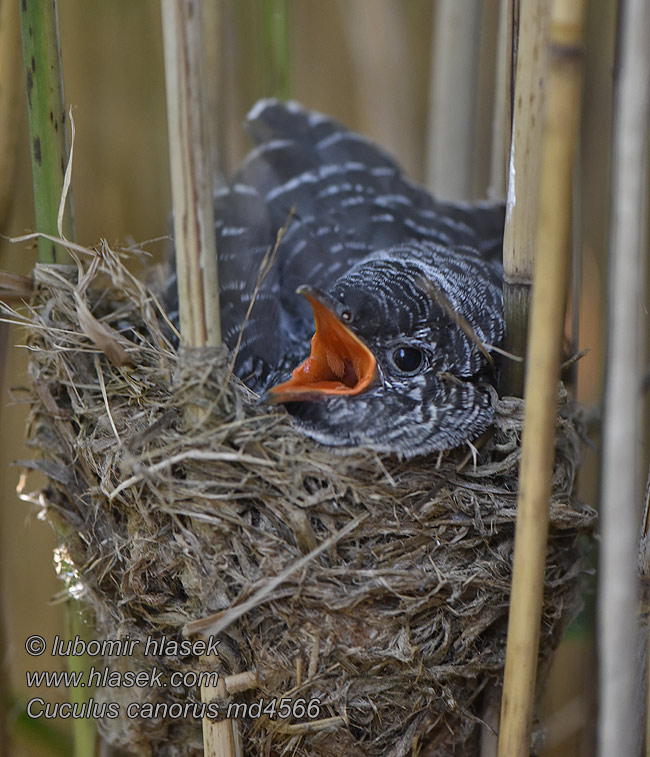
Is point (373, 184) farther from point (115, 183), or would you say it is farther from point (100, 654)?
point (100, 654)

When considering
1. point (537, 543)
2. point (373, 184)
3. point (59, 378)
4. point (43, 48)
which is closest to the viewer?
point (537, 543)

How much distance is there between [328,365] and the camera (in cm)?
91

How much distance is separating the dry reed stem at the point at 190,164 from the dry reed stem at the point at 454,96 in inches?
25.8

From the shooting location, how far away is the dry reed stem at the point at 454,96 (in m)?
1.09

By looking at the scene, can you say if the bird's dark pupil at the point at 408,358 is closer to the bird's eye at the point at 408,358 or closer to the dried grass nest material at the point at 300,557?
the bird's eye at the point at 408,358

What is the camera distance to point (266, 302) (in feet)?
3.56

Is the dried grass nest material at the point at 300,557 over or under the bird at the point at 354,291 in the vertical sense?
under

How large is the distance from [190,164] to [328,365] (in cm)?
38

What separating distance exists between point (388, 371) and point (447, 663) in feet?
1.05

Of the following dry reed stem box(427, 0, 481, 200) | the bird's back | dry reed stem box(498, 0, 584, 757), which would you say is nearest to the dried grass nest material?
dry reed stem box(498, 0, 584, 757)

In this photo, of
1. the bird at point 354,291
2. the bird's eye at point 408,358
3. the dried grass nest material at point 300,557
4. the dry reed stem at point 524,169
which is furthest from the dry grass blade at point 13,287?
the dry reed stem at point 524,169

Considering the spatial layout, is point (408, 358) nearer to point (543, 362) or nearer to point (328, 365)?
point (328, 365)

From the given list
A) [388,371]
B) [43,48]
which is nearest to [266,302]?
[388,371]

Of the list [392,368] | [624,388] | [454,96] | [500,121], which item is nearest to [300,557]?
[392,368]
